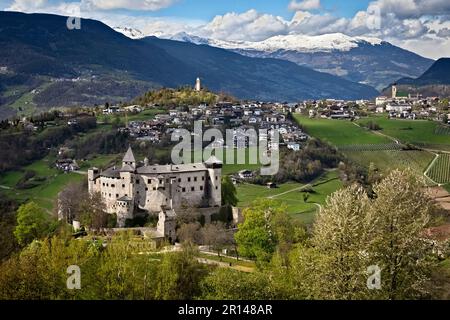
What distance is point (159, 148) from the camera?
104500 mm

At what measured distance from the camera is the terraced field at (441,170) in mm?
90575

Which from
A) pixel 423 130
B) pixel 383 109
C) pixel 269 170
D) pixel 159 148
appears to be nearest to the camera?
pixel 269 170

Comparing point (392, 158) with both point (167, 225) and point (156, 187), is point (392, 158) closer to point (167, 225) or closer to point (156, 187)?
point (156, 187)

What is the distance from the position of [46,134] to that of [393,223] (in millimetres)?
92793

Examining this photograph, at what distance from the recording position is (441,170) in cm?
9550

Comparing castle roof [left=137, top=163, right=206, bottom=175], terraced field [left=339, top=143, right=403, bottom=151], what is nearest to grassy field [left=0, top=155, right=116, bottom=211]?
castle roof [left=137, top=163, right=206, bottom=175]

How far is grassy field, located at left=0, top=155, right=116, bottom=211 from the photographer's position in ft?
286

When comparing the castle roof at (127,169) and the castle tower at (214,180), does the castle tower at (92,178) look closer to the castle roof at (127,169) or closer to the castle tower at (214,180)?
the castle roof at (127,169)

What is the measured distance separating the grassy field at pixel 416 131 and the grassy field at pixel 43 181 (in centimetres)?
5562

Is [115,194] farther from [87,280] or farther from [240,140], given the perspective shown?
[240,140]

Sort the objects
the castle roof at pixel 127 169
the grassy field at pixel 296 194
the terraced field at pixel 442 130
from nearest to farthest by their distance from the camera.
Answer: the castle roof at pixel 127 169, the grassy field at pixel 296 194, the terraced field at pixel 442 130

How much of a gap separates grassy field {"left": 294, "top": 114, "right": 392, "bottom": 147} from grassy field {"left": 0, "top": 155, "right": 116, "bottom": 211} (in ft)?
142

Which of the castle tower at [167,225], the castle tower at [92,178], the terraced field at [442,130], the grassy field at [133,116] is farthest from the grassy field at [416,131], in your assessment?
the castle tower at [167,225]
